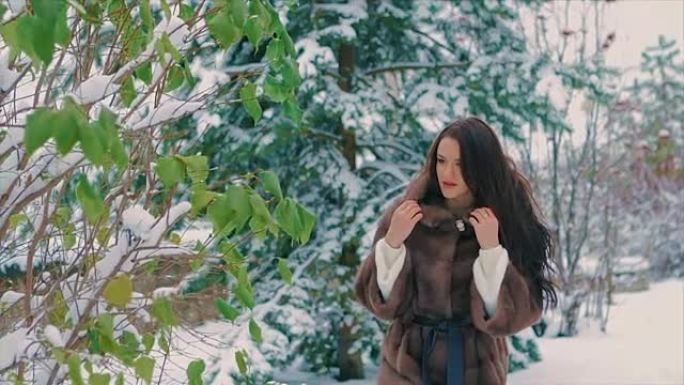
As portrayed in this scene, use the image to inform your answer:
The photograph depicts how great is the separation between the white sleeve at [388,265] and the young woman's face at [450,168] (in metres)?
0.18

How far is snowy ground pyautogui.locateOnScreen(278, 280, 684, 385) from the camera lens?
5.55 m

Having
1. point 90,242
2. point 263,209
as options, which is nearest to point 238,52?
point 90,242

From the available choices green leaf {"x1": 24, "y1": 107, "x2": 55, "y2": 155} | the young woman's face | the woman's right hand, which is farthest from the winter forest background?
the young woman's face

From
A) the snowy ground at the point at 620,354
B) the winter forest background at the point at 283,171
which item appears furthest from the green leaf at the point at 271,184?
the snowy ground at the point at 620,354

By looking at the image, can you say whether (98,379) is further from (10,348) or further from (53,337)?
(10,348)

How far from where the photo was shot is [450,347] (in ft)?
7.17

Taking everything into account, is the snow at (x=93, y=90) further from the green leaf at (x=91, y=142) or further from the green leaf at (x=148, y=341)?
the green leaf at (x=148, y=341)

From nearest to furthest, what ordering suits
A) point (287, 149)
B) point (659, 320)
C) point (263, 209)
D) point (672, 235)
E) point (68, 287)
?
1. point (263, 209)
2. point (68, 287)
3. point (287, 149)
4. point (659, 320)
5. point (672, 235)

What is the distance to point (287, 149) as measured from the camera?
5.52 m

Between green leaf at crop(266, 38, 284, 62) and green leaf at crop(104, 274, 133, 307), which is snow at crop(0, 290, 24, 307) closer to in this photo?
green leaf at crop(104, 274, 133, 307)

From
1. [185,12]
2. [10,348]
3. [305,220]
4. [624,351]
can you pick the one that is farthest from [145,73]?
[624,351]

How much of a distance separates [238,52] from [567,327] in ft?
12.1

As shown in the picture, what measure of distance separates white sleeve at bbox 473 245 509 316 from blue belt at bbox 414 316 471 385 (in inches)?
3.2

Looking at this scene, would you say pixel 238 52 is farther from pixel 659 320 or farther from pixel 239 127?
pixel 659 320
